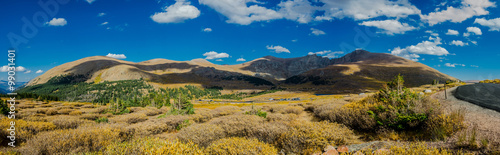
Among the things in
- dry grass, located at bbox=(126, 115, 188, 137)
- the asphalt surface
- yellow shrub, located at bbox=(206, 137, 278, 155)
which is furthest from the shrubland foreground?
the asphalt surface

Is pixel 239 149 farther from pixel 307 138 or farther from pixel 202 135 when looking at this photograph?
pixel 202 135

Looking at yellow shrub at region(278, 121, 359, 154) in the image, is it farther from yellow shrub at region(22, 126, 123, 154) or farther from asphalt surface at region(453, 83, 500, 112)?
asphalt surface at region(453, 83, 500, 112)

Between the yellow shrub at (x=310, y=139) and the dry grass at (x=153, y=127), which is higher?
the yellow shrub at (x=310, y=139)

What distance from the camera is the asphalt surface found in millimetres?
9281

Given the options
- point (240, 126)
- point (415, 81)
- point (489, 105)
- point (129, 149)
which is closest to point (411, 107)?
point (489, 105)

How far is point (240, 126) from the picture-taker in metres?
9.98

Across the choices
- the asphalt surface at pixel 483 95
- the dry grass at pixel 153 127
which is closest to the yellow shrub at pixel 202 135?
the dry grass at pixel 153 127

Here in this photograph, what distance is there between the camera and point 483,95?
34.3 ft

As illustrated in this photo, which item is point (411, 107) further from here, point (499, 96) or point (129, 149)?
point (129, 149)

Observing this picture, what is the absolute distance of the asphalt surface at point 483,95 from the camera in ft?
30.5

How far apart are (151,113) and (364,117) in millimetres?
24452

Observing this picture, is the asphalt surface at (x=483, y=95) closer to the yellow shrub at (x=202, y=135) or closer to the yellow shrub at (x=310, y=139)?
the yellow shrub at (x=310, y=139)

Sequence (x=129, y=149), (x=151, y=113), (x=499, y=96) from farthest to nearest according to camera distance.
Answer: (x=151, y=113)
(x=499, y=96)
(x=129, y=149)

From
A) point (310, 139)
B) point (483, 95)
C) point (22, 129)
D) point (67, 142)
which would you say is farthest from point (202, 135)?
point (483, 95)
